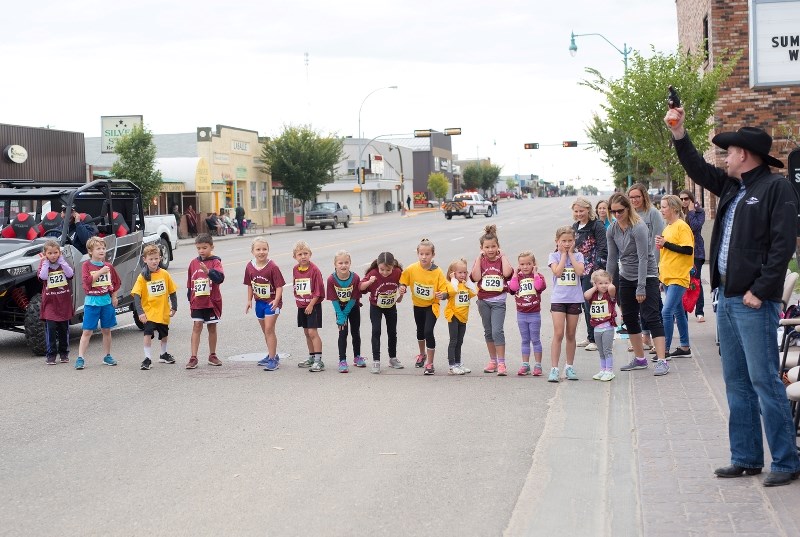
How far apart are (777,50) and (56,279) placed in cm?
795

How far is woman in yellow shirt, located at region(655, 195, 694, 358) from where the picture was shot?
998cm

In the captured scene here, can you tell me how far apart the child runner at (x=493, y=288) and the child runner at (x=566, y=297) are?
0.53 m

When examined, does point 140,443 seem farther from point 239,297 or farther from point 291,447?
point 239,297

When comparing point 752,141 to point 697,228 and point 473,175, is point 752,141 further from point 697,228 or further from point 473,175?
point 473,175

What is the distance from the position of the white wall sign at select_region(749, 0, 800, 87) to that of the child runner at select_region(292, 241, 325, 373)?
4.75 meters

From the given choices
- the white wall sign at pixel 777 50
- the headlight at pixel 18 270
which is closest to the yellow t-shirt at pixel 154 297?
the headlight at pixel 18 270

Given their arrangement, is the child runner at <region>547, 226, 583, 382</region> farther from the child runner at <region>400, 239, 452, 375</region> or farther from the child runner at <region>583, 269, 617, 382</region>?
the child runner at <region>400, 239, 452, 375</region>

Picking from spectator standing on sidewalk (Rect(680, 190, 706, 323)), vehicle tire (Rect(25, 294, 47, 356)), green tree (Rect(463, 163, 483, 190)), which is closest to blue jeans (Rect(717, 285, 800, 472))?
spectator standing on sidewalk (Rect(680, 190, 706, 323))

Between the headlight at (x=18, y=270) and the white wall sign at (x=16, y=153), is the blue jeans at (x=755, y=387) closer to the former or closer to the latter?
the headlight at (x=18, y=270)

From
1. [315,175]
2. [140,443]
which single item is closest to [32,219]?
[140,443]

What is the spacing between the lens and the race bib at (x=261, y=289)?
10.3 metres

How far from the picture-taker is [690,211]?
12734 mm

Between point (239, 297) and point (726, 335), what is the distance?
1273 centimetres

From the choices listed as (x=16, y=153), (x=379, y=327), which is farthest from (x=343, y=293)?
→ (x=16, y=153)
